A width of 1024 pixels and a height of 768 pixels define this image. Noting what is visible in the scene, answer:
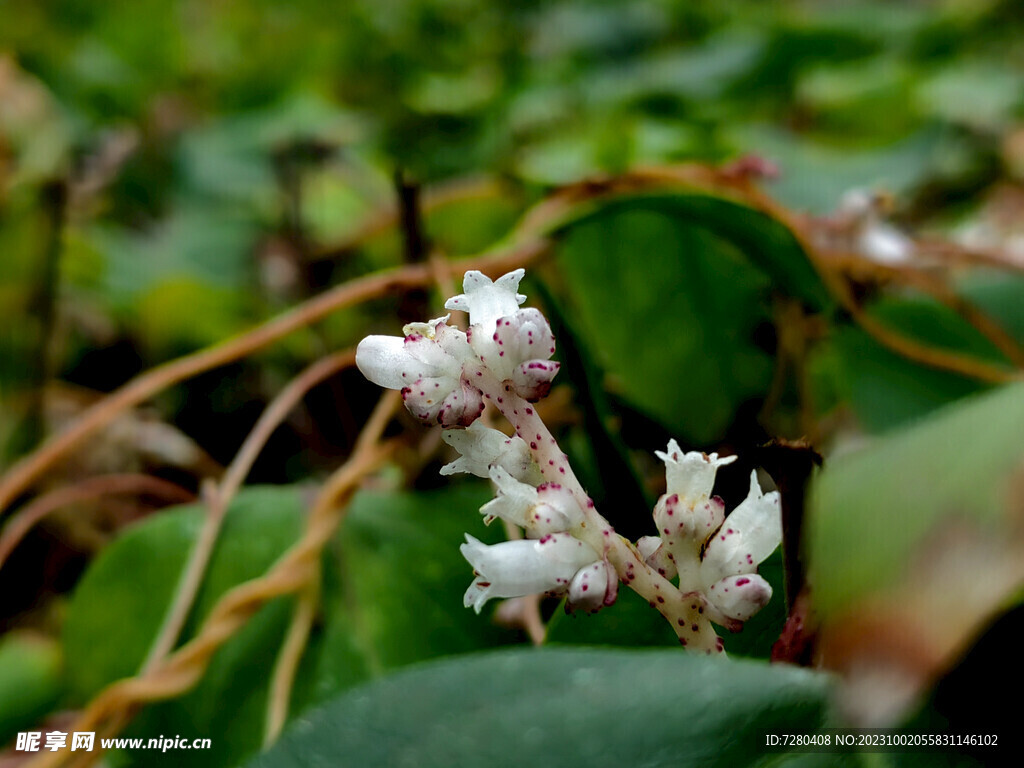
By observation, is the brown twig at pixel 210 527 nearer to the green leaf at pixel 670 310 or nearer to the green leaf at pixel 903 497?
the green leaf at pixel 670 310

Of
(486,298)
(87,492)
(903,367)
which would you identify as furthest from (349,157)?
(486,298)

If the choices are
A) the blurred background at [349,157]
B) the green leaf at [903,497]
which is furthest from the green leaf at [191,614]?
the green leaf at [903,497]

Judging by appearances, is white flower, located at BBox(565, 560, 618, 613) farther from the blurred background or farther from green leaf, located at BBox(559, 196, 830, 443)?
green leaf, located at BBox(559, 196, 830, 443)

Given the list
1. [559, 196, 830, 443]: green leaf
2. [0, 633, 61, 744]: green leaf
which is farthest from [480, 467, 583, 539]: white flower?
[0, 633, 61, 744]: green leaf

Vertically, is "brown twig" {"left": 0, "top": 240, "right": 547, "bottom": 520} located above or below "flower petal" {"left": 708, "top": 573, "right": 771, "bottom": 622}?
above

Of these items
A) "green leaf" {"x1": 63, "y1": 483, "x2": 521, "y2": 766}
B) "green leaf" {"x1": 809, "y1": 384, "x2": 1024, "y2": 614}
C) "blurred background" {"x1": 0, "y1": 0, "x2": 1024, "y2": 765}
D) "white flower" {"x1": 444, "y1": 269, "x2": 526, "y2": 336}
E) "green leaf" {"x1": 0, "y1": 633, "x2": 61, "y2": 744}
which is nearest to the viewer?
"green leaf" {"x1": 809, "y1": 384, "x2": 1024, "y2": 614}

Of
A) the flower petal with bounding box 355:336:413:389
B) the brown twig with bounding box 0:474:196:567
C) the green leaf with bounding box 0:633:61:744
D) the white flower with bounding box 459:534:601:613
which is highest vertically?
the brown twig with bounding box 0:474:196:567
